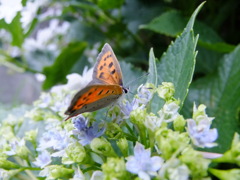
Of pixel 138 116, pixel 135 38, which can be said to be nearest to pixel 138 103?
pixel 138 116

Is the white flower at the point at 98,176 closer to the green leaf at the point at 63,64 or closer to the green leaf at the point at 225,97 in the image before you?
the green leaf at the point at 225,97

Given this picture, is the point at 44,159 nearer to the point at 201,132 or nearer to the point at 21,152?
the point at 21,152

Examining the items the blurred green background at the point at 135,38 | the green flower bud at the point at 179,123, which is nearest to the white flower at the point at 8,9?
the blurred green background at the point at 135,38

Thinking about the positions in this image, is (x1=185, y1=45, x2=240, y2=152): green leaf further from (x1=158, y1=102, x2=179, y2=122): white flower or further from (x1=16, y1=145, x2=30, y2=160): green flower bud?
(x1=16, y1=145, x2=30, y2=160): green flower bud

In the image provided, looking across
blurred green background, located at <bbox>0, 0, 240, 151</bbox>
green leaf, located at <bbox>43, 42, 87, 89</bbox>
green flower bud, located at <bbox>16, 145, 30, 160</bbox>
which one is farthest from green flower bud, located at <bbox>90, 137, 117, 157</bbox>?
green leaf, located at <bbox>43, 42, 87, 89</bbox>

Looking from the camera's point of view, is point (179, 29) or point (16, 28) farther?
point (16, 28)

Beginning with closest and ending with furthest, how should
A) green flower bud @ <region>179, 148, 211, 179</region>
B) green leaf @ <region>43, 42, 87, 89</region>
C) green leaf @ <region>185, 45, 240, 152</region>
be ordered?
1. green flower bud @ <region>179, 148, 211, 179</region>
2. green leaf @ <region>185, 45, 240, 152</region>
3. green leaf @ <region>43, 42, 87, 89</region>

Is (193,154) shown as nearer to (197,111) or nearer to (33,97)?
(197,111)
